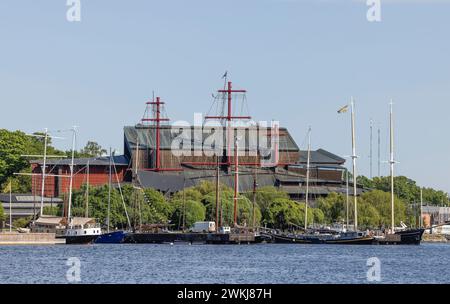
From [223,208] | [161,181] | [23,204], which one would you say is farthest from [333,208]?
[23,204]

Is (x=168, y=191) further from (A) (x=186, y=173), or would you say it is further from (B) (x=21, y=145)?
(B) (x=21, y=145)

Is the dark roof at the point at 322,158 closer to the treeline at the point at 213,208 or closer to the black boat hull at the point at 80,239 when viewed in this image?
the treeline at the point at 213,208

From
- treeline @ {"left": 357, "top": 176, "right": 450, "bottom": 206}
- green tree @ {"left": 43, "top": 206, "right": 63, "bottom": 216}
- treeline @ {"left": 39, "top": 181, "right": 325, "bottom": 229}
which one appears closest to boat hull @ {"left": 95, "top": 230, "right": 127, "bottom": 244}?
treeline @ {"left": 39, "top": 181, "right": 325, "bottom": 229}

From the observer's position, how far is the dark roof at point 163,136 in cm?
15200

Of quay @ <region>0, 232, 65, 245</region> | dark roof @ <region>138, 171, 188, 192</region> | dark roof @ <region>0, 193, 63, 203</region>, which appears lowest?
quay @ <region>0, 232, 65, 245</region>

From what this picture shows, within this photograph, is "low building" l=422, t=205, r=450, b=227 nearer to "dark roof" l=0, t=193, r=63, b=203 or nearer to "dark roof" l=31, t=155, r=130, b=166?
"dark roof" l=31, t=155, r=130, b=166

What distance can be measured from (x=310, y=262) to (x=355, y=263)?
9.07 feet

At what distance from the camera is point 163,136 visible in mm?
154125

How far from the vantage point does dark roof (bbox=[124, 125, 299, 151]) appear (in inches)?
5984

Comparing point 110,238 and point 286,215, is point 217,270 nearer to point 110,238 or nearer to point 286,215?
point 110,238

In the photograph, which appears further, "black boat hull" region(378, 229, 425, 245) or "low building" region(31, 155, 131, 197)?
"low building" region(31, 155, 131, 197)

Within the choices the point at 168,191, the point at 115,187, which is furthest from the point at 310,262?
the point at 168,191

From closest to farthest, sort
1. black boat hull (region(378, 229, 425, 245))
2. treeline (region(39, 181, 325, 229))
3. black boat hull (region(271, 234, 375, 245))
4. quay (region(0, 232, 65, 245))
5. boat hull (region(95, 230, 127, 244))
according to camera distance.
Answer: quay (region(0, 232, 65, 245)) → boat hull (region(95, 230, 127, 244)) → black boat hull (region(271, 234, 375, 245)) → black boat hull (region(378, 229, 425, 245)) → treeline (region(39, 181, 325, 229))

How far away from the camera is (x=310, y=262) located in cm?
6097
